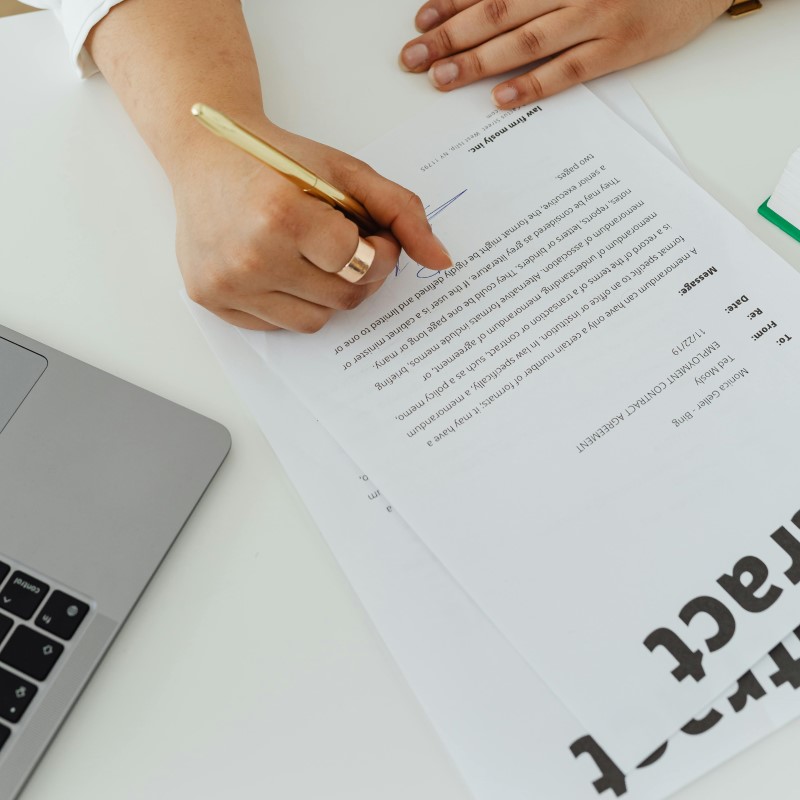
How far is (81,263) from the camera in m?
0.59

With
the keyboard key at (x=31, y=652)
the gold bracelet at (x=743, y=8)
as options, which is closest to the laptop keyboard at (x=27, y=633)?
the keyboard key at (x=31, y=652)

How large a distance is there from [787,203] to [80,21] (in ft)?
1.91

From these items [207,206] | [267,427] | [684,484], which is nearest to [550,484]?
[684,484]

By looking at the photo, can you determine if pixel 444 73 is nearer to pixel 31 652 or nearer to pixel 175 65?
pixel 175 65

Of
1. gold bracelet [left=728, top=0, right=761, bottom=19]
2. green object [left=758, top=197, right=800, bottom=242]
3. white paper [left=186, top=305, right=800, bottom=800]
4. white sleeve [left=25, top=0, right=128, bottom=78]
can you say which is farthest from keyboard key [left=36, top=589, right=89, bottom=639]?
gold bracelet [left=728, top=0, right=761, bottom=19]

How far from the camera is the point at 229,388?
55cm

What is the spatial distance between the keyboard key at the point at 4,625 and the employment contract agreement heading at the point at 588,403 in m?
0.23

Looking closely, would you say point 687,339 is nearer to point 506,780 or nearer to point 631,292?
point 631,292

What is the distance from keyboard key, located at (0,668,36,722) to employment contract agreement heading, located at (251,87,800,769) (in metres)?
0.24

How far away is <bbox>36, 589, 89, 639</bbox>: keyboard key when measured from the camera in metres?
0.45

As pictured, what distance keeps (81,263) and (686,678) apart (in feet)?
1.70

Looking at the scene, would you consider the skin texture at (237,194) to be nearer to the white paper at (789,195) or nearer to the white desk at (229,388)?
the white desk at (229,388)
